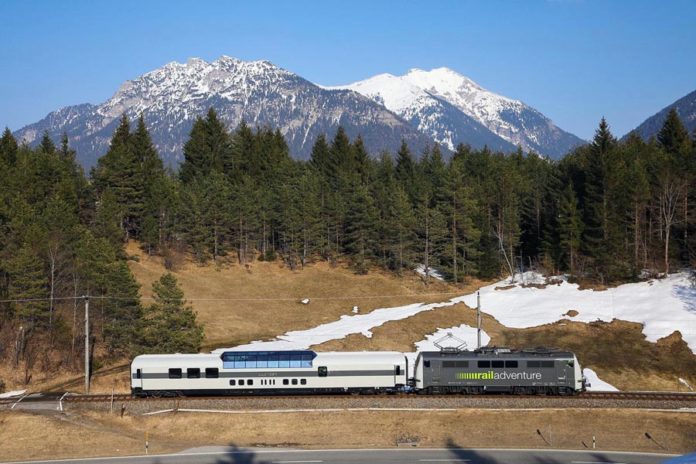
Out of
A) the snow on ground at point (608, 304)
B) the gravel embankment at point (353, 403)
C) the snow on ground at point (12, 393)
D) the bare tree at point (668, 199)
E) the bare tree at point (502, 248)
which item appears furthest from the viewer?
the bare tree at point (502, 248)

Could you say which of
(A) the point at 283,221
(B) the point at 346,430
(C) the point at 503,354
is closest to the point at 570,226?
(A) the point at 283,221

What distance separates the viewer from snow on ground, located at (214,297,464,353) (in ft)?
204

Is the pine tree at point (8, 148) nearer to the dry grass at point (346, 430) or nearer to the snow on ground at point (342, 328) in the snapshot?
the snow on ground at point (342, 328)

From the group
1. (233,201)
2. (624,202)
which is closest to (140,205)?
(233,201)

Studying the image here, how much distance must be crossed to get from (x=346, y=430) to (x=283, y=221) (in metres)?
56.5

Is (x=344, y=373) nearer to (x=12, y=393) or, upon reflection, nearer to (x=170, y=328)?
(x=170, y=328)

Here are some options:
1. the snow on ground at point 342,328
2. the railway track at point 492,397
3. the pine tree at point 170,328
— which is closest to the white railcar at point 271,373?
the railway track at point 492,397

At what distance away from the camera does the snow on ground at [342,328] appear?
204ft

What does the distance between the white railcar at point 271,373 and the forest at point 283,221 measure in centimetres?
960

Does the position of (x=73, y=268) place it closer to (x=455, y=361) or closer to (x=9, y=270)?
(x=9, y=270)

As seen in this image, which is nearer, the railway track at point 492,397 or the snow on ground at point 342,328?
the railway track at point 492,397

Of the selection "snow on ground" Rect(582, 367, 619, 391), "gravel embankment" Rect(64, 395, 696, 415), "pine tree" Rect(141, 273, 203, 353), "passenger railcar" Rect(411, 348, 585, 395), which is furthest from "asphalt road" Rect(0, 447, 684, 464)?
"pine tree" Rect(141, 273, 203, 353)

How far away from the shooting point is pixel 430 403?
45500 mm

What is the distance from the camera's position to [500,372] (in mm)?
47344
